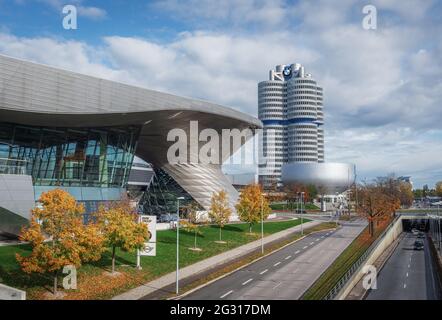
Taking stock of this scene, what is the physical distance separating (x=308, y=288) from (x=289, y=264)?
379 inches

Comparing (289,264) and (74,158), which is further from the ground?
(74,158)

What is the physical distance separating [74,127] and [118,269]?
22754 mm

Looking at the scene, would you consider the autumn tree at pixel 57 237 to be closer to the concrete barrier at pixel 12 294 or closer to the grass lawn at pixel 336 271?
the concrete barrier at pixel 12 294

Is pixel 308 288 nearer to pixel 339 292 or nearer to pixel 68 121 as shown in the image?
pixel 339 292

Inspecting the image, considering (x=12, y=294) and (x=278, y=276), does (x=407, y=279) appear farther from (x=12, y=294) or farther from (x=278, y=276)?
(x=12, y=294)

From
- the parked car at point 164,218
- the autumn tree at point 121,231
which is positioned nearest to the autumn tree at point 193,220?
the parked car at point 164,218

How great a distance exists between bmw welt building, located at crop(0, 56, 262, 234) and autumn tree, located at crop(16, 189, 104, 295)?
11016 mm

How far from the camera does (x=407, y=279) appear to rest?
125ft

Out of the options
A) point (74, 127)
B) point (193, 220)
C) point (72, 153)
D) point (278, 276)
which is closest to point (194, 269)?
point (278, 276)

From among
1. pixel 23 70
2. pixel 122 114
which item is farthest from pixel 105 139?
pixel 23 70

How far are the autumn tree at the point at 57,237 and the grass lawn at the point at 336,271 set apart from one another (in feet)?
46.2

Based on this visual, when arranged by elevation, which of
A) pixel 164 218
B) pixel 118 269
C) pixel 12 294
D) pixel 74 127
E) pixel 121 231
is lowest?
pixel 118 269

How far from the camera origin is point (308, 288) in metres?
29.4

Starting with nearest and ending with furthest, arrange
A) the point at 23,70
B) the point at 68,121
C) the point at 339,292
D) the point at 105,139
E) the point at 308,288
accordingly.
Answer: the point at 339,292, the point at 308,288, the point at 23,70, the point at 68,121, the point at 105,139
